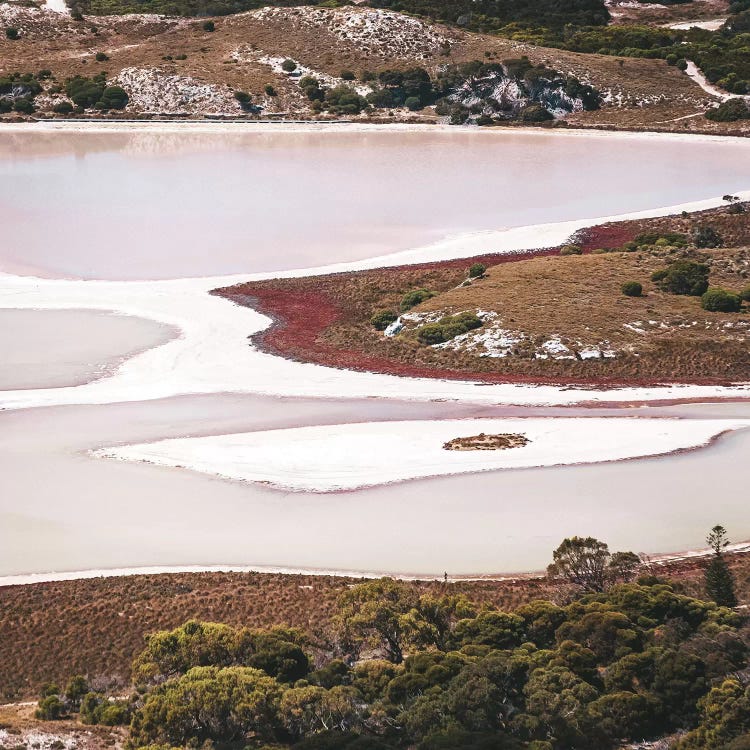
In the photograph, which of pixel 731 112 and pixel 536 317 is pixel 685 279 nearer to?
pixel 536 317

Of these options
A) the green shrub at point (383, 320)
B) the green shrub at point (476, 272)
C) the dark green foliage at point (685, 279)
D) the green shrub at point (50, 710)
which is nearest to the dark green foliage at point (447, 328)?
the green shrub at point (383, 320)

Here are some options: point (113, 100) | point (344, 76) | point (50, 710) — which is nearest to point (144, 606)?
point (50, 710)

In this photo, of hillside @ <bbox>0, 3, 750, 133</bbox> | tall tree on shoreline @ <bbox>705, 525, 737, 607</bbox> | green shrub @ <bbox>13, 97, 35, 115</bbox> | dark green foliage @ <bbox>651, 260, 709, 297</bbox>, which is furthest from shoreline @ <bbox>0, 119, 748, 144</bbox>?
tall tree on shoreline @ <bbox>705, 525, 737, 607</bbox>

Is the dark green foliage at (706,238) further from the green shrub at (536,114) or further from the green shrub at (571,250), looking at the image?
→ the green shrub at (536,114)

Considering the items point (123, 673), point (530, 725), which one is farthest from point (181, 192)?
point (530, 725)

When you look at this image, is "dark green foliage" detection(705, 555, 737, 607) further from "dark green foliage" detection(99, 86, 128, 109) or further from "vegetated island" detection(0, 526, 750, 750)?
"dark green foliage" detection(99, 86, 128, 109)

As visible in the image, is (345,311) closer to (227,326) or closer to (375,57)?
(227,326)
